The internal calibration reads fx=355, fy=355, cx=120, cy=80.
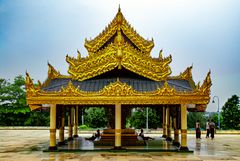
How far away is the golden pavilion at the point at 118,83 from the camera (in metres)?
15.4

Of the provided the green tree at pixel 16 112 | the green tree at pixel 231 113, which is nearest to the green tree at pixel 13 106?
the green tree at pixel 16 112

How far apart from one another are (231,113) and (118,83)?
2853 cm

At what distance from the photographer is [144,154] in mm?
14859

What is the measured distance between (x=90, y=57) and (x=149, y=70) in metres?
2.89

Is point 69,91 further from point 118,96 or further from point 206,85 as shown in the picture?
point 206,85

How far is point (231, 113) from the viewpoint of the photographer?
133ft

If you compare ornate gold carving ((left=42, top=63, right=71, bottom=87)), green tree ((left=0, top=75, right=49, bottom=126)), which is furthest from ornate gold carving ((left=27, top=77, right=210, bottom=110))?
green tree ((left=0, top=75, right=49, bottom=126))

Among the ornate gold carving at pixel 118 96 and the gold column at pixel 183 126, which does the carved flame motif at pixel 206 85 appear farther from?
the gold column at pixel 183 126

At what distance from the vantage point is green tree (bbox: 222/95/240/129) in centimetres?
4059

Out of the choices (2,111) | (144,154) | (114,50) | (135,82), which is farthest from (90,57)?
(2,111)

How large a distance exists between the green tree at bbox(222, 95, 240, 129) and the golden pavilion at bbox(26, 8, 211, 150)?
79.4 ft

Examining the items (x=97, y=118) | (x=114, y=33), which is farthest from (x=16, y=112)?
(x=114, y=33)

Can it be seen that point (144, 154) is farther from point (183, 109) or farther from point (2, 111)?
point (2, 111)

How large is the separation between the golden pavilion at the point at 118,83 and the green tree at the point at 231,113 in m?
24.2
